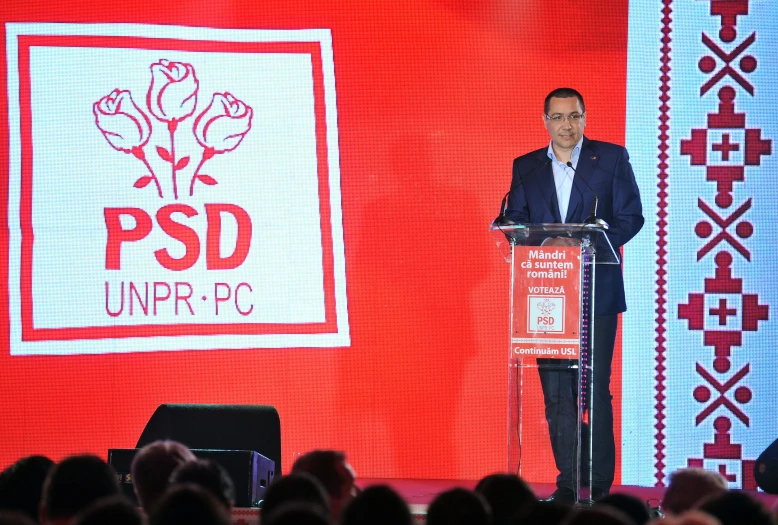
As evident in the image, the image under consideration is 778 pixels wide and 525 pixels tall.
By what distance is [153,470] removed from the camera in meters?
2.81

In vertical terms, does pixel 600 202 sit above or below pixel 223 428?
above

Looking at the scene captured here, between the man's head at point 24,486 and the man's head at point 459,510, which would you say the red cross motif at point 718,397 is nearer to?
the man's head at point 459,510

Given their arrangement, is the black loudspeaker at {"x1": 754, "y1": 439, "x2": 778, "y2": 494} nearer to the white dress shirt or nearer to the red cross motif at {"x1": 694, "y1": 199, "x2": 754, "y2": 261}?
the red cross motif at {"x1": 694, "y1": 199, "x2": 754, "y2": 261}

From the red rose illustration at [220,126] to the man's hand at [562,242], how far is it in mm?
2065

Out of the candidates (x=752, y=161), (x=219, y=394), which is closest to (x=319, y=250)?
(x=219, y=394)

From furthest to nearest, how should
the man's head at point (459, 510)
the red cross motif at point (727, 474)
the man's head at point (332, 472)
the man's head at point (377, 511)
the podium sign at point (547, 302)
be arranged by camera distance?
1. the red cross motif at point (727, 474)
2. the podium sign at point (547, 302)
3. the man's head at point (332, 472)
4. the man's head at point (459, 510)
5. the man's head at point (377, 511)

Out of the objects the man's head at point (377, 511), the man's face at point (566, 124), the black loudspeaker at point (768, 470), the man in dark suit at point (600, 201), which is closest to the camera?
the man's head at point (377, 511)

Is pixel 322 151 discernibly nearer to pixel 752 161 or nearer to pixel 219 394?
pixel 219 394

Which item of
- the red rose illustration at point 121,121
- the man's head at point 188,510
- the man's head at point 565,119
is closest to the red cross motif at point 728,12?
the man's head at point 565,119

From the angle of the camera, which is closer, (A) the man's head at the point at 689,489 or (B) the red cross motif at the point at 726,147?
(A) the man's head at the point at 689,489

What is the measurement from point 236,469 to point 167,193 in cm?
224

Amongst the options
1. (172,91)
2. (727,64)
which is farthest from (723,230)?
(172,91)

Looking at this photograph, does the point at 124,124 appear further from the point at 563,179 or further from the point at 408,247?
the point at 563,179

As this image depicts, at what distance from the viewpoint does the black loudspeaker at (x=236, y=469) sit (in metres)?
3.60
